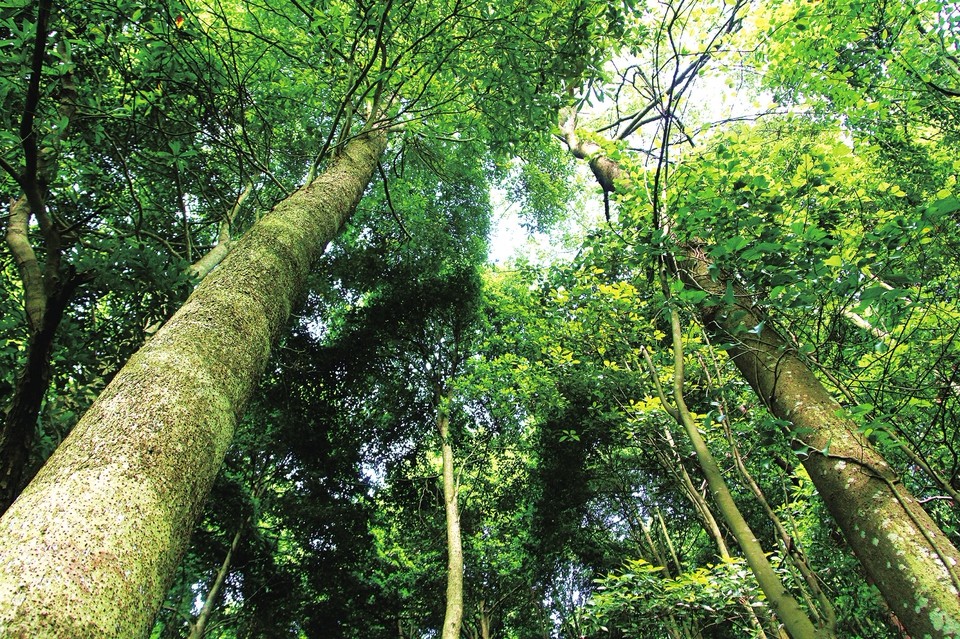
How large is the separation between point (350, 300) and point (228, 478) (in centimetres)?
432

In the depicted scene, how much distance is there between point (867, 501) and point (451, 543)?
19.7 feet

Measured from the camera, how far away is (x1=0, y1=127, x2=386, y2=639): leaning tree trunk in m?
0.72

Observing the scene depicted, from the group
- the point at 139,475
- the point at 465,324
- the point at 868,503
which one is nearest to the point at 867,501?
the point at 868,503

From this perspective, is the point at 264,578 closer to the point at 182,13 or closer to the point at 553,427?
the point at 553,427

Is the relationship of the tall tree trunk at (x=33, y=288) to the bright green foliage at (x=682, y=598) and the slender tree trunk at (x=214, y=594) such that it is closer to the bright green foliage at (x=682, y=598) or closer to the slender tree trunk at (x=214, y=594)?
the bright green foliage at (x=682, y=598)

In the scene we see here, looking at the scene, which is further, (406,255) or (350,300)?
(350,300)

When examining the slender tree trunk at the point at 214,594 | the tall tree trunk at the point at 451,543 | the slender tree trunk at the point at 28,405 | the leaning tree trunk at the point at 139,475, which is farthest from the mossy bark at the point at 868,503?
the slender tree trunk at the point at 214,594

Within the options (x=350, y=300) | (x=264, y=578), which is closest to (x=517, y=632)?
(x=264, y=578)

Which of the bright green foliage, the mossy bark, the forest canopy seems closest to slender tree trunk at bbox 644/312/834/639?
the forest canopy

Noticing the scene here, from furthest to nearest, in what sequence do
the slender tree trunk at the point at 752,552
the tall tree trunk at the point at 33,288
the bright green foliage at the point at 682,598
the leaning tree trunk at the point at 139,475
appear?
1. the bright green foliage at the point at 682,598
2. the tall tree trunk at the point at 33,288
3. the slender tree trunk at the point at 752,552
4. the leaning tree trunk at the point at 139,475

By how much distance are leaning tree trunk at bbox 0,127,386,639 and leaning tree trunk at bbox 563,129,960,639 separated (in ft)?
5.98

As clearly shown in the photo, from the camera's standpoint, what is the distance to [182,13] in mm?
2408

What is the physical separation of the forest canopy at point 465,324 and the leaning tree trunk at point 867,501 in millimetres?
16

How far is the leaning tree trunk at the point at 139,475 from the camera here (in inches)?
28.4
